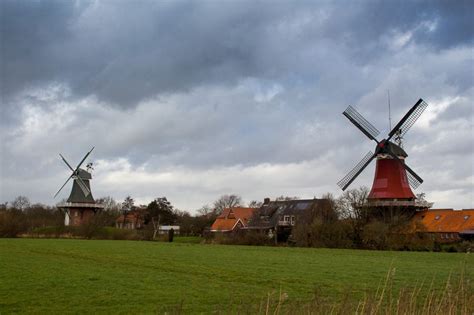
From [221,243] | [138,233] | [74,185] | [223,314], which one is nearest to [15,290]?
[223,314]

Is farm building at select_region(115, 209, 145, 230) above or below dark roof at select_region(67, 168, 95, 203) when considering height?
below

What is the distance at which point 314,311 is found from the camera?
6.32 meters

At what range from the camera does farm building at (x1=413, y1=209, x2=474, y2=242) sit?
54.3 m

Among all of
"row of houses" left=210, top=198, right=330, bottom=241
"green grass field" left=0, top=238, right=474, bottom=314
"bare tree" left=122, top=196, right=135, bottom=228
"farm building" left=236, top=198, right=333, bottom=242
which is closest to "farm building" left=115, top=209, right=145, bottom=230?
"bare tree" left=122, top=196, right=135, bottom=228

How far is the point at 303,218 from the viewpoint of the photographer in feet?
184

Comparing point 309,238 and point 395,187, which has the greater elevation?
point 395,187

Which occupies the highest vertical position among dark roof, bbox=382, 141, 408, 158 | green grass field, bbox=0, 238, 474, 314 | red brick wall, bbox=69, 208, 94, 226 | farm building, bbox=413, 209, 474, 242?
dark roof, bbox=382, 141, 408, 158

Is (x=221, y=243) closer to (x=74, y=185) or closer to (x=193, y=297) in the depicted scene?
(x=74, y=185)

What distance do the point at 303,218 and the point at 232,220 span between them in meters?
22.3

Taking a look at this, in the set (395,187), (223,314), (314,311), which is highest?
(395,187)

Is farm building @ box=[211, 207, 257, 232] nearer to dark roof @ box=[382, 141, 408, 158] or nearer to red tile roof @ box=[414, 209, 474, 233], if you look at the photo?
red tile roof @ box=[414, 209, 474, 233]

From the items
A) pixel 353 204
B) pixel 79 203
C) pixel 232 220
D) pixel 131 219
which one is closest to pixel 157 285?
pixel 353 204

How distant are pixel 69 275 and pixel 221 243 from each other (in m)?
40.2

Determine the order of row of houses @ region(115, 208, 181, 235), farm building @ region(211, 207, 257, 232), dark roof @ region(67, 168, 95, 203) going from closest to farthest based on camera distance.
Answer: farm building @ region(211, 207, 257, 232) < dark roof @ region(67, 168, 95, 203) < row of houses @ region(115, 208, 181, 235)
